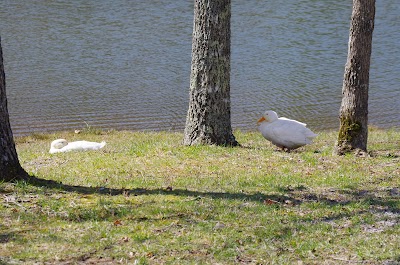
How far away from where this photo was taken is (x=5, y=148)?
285 inches

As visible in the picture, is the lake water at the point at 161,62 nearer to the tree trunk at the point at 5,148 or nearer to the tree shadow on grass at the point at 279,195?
the tree shadow on grass at the point at 279,195

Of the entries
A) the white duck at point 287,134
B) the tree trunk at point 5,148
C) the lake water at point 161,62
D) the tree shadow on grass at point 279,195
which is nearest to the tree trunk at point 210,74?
the white duck at point 287,134

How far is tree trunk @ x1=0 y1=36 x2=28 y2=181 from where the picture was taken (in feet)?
23.5

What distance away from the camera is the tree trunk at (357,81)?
34.7 feet

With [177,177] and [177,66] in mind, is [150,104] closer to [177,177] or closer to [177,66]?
[177,66]

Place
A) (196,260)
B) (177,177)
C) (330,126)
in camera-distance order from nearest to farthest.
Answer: (196,260), (177,177), (330,126)

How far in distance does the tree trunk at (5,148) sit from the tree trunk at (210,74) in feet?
15.3

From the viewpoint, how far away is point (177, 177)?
8.82m

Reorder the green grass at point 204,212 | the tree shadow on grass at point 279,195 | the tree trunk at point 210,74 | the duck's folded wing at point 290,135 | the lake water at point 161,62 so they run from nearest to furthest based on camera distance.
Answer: the green grass at point 204,212, the tree shadow on grass at point 279,195, the tree trunk at point 210,74, the duck's folded wing at point 290,135, the lake water at point 161,62

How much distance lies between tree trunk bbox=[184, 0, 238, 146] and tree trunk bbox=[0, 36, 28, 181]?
4658 millimetres

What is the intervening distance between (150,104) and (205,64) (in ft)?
24.3

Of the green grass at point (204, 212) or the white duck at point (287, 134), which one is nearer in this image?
the green grass at point (204, 212)

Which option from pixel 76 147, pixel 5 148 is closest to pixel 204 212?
pixel 5 148

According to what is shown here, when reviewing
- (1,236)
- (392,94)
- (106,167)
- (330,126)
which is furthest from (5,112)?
(392,94)
